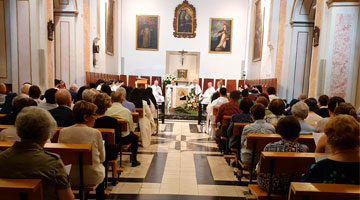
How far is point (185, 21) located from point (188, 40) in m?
1.10

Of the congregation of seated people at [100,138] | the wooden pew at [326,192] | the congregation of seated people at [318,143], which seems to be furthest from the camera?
the congregation of seated people at [318,143]

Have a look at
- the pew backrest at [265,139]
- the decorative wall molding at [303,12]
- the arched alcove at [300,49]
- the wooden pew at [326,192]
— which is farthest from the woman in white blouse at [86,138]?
the decorative wall molding at [303,12]

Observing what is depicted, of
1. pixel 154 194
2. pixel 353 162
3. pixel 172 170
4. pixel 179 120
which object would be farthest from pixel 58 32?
pixel 353 162

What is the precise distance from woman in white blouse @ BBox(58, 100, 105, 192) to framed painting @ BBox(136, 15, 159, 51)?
44.8ft

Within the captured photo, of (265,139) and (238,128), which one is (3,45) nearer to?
(238,128)

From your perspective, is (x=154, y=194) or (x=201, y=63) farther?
(x=201, y=63)

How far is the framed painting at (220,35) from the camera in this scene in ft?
52.1

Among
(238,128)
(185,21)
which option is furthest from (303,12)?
(185,21)

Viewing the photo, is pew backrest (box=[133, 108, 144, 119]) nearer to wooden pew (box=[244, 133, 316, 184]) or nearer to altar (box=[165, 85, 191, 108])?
wooden pew (box=[244, 133, 316, 184])

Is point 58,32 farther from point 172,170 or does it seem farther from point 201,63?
point 201,63

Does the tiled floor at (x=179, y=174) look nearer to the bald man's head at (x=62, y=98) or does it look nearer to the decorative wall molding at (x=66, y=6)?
the bald man's head at (x=62, y=98)

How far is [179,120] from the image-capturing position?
9.95m

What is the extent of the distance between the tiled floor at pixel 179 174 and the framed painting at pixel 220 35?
33.3 ft

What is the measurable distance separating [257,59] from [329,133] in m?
11.8
